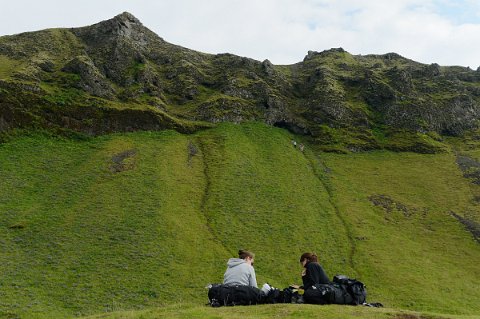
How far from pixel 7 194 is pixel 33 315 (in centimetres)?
3254

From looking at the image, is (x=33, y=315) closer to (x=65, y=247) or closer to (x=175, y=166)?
(x=65, y=247)

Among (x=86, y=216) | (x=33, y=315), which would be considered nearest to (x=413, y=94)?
(x=86, y=216)

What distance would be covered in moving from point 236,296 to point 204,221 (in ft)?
148

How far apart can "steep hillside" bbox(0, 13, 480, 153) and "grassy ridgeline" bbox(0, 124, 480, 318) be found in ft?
28.2

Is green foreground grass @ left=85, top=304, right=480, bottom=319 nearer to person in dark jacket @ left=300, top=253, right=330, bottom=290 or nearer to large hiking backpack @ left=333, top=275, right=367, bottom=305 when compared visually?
large hiking backpack @ left=333, top=275, right=367, bottom=305

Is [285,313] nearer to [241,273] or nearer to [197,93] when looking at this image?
[241,273]

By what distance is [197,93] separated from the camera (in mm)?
121312

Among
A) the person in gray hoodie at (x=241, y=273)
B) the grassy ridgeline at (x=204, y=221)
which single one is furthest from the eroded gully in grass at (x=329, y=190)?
the person in gray hoodie at (x=241, y=273)

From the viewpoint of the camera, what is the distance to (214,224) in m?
65.1

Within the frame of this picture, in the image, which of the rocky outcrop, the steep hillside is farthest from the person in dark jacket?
the rocky outcrop

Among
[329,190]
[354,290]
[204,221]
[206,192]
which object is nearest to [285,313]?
[354,290]

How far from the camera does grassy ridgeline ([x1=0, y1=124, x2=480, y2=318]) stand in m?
48.2

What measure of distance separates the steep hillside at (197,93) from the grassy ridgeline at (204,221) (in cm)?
861

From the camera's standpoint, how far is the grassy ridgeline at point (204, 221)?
48250 mm
